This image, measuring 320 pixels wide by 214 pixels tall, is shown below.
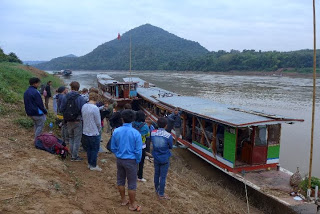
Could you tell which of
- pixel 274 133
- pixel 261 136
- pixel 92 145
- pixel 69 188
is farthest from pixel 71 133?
pixel 274 133

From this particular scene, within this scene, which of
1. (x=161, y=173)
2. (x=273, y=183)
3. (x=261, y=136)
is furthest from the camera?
(x=261, y=136)

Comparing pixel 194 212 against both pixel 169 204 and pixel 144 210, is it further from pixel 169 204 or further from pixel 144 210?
Result: pixel 144 210

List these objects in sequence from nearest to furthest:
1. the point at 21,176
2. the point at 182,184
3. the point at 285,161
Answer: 1. the point at 21,176
2. the point at 182,184
3. the point at 285,161

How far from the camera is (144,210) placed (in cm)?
439

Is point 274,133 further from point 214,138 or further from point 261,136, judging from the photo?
point 214,138

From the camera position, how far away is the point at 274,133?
300 inches

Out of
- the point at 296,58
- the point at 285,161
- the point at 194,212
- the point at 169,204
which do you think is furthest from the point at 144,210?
the point at 296,58

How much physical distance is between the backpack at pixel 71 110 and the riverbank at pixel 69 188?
34.4 inches

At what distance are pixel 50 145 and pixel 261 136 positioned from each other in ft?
17.1

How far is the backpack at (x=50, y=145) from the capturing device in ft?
18.8

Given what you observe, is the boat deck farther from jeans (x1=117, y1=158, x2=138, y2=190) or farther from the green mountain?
the green mountain

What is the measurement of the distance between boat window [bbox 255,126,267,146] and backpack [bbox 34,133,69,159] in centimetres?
474

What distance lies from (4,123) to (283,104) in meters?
20.3

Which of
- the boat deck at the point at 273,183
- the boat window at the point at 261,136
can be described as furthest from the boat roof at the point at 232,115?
the boat deck at the point at 273,183
